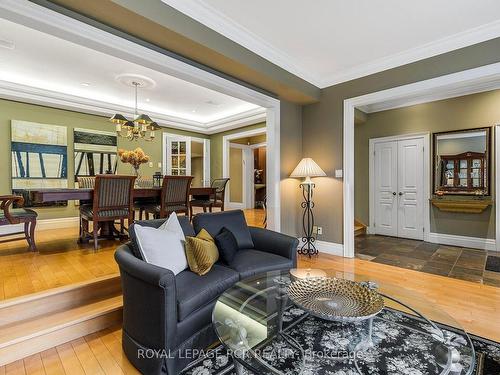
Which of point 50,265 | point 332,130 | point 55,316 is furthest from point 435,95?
point 50,265

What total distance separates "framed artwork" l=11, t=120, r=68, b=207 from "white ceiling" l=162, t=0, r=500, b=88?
430 cm

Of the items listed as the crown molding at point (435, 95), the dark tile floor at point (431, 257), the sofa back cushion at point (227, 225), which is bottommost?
the dark tile floor at point (431, 257)

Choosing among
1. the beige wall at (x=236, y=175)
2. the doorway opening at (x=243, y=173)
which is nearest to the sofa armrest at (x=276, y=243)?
the doorway opening at (x=243, y=173)

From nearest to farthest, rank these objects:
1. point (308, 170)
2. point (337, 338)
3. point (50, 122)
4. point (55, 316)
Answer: point (337, 338)
point (55, 316)
point (308, 170)
point (50, 122)

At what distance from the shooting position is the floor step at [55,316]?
175cm

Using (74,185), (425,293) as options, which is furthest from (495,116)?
(74,185)

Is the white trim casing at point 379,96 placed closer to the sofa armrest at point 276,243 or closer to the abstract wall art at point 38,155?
the sofa armrest at point 276,243

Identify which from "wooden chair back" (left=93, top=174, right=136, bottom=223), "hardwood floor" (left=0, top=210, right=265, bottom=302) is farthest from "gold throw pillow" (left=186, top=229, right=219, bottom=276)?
"wooden chair back" (left=93, top=174, right=136, bottom=223)

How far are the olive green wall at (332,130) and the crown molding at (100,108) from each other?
1.79 m

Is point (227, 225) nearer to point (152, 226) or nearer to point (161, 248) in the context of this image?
point (152, 226)

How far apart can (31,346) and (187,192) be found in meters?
2.88

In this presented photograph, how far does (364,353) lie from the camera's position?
4.16ft

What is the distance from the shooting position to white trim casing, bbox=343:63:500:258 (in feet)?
9.33

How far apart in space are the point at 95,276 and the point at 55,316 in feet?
1.43
